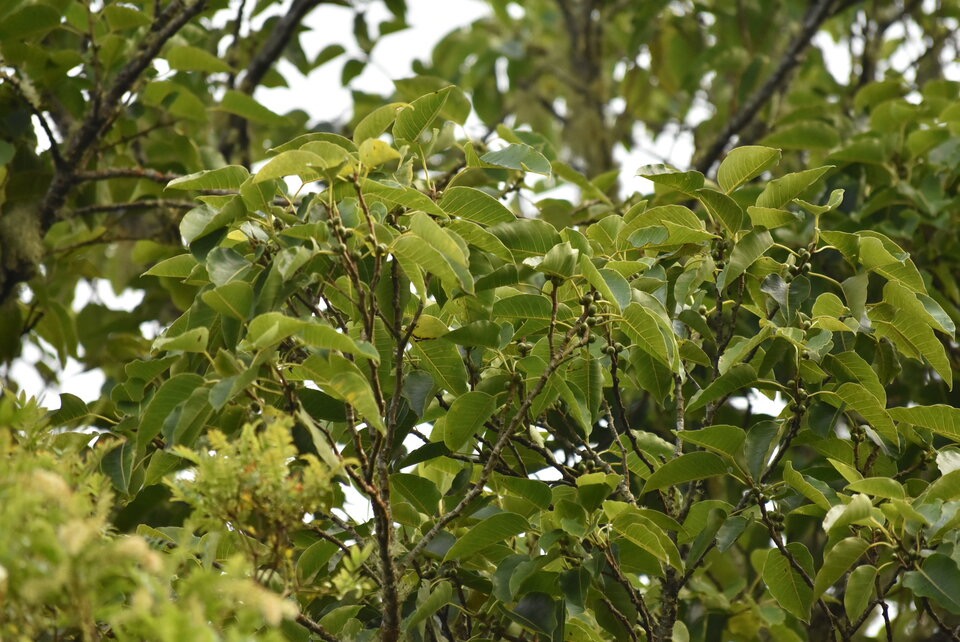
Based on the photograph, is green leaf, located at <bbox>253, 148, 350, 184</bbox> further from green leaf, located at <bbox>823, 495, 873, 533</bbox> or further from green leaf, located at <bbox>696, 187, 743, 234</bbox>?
green leaf, located at <bbox>823, 495, 873, 533</bbox>

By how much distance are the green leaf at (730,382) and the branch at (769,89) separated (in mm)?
2152

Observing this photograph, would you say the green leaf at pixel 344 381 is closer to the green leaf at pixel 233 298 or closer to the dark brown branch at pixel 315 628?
the green leaf at pixel 233 298

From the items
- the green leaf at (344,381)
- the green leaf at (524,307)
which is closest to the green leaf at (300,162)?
the green leaf at (344,381)

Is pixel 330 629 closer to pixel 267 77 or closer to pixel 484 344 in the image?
pixel 484 344

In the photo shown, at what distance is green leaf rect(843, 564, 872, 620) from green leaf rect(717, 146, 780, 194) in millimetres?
629

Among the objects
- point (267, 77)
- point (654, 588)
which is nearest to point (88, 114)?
point (267, 77)

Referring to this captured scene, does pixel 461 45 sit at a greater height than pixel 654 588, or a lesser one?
greater

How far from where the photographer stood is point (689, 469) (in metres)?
1.74

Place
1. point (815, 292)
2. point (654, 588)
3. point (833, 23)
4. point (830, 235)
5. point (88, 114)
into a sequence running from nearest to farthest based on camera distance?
point (830, 235) → point (654, 588) → point (815, 292) → point (88, 114) → point (833, 23)

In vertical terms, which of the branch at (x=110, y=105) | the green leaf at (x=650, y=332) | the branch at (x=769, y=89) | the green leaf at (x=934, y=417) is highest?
the branch at (x=769, y=89)

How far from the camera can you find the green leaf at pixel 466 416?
170 centimetres

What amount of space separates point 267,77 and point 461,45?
3.66ft

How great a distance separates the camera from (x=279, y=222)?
1703mm

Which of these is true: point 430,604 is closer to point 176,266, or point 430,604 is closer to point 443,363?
point 443,363
